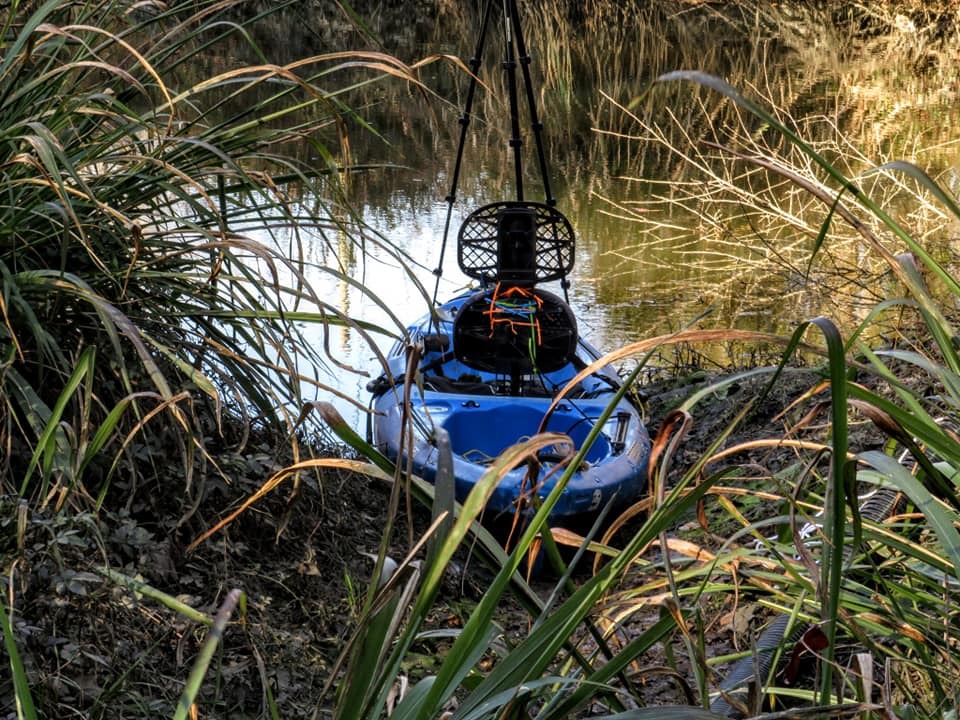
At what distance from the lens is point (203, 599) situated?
105 inches

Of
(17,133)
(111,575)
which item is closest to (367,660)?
(111,575)

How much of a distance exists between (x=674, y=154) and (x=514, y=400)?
24.3 ft

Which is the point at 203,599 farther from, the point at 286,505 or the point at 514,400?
the point at 514,400

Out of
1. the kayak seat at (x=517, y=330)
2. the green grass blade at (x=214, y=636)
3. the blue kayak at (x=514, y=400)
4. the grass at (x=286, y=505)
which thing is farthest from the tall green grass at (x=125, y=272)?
the kayak seat at (x=517, y=330)

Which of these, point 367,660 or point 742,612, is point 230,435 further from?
point 367,660

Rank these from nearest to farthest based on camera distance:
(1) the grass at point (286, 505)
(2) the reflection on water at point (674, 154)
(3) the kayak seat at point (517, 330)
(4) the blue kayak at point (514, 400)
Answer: (1) the grass at point (286, 505) < (4) the blue kayak at point (514, 400) < (3) the kayak seat at point (517, 330) < (2) the reflection on water at point (674, 154)

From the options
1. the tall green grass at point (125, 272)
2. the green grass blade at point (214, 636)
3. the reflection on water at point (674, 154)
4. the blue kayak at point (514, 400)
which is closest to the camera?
the green grass blade at point (214, 636)

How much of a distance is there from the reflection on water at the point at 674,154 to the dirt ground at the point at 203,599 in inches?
30.6

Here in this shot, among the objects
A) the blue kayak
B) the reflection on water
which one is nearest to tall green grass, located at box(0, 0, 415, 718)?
the reflection on water

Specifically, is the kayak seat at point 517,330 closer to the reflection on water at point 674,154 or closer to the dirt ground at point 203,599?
the reflection on water at point 674,154

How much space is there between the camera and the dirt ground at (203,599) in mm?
2094

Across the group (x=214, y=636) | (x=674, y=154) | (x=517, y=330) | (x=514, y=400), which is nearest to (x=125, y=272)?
(x=214, y=636)

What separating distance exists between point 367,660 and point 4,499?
4.25 feet

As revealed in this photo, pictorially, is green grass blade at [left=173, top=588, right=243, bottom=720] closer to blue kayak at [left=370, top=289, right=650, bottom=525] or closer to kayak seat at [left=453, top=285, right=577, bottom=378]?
blue kayak at [left=370, top=289, right=650, bottom=525]
